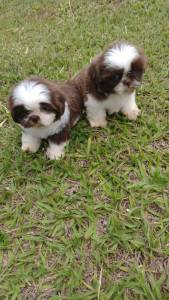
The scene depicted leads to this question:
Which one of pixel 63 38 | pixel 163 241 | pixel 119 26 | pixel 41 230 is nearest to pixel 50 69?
pixel 63 38

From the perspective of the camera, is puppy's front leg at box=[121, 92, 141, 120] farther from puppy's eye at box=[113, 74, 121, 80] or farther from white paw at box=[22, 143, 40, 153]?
white paw at box=[22, 143, 40, 153]

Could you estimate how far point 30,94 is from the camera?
12.5ft

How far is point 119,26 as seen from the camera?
7.51 meters

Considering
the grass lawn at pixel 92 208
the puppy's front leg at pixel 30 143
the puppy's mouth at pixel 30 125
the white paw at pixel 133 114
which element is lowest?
the grass lawn at pixel 92 208

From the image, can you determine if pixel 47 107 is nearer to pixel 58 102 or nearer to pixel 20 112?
pixel 58 102

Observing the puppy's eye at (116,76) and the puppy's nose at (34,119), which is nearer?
the puppy's nose at (34,119)

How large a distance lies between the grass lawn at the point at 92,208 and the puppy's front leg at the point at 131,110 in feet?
0.29

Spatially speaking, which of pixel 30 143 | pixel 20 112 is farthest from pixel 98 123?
pixel 20 112

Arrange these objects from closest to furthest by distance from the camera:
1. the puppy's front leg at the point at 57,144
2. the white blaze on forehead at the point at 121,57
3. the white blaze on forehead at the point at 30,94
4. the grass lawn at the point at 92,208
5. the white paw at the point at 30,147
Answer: the grass lawn at the point at 92,208
the white blaze on forehead at the point at 30,94
the white blaze on forehead at the point at 121,57
the puppy's front leg at the point at 57,144
the white paw at the point at 30,147

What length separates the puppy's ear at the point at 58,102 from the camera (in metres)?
3.95

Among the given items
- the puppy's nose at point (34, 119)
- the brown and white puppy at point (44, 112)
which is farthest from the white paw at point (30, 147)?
the puppy's nose at point (34, 119)

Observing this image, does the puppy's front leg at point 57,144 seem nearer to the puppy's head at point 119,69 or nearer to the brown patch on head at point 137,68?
the puppy's head at point 119,69

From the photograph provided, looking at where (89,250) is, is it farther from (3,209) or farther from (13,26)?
(13,26)

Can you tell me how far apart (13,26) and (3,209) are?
5.91 meters
